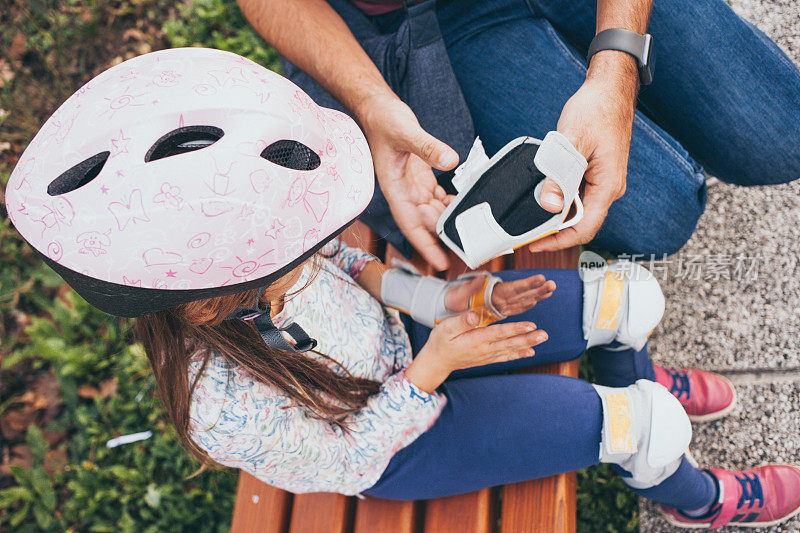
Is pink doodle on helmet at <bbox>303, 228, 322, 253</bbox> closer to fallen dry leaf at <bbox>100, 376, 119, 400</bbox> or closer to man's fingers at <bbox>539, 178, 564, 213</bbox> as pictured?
man's fingers at <bbox>539, 178, 564, 213</bbox>

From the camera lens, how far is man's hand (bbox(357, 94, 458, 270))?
188 centimetres

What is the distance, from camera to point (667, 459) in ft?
5.86

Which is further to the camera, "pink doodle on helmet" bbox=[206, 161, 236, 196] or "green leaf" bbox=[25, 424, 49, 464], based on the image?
"green leaf" bbox=[25, 424, 49, 464]

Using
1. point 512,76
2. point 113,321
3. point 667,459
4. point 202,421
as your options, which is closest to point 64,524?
point 113,321

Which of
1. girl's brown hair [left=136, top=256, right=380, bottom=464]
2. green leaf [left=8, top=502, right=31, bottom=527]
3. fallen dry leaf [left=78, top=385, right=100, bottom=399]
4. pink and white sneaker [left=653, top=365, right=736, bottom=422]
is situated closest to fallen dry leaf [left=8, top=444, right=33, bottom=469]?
green leaf [left=8, top=502, right=31, bottom=527]

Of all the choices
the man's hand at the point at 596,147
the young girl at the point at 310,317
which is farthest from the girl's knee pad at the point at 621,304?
the man's hand at the point at 596,147

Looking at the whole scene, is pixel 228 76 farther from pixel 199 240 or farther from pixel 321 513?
pixel 321 513

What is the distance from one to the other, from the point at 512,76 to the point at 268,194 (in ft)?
4.56

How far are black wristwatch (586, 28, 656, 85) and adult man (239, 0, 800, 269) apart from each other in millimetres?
21

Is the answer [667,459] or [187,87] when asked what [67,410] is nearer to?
[187,87]

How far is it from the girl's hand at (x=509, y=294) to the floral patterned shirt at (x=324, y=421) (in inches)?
9.9

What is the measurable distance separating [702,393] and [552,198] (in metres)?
1.32

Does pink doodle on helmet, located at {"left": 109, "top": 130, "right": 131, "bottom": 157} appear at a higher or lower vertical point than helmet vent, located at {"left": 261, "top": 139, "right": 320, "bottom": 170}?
higher

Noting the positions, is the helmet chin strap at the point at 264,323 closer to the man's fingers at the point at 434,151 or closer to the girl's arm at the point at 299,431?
the girl's arm at the point at 299,431
